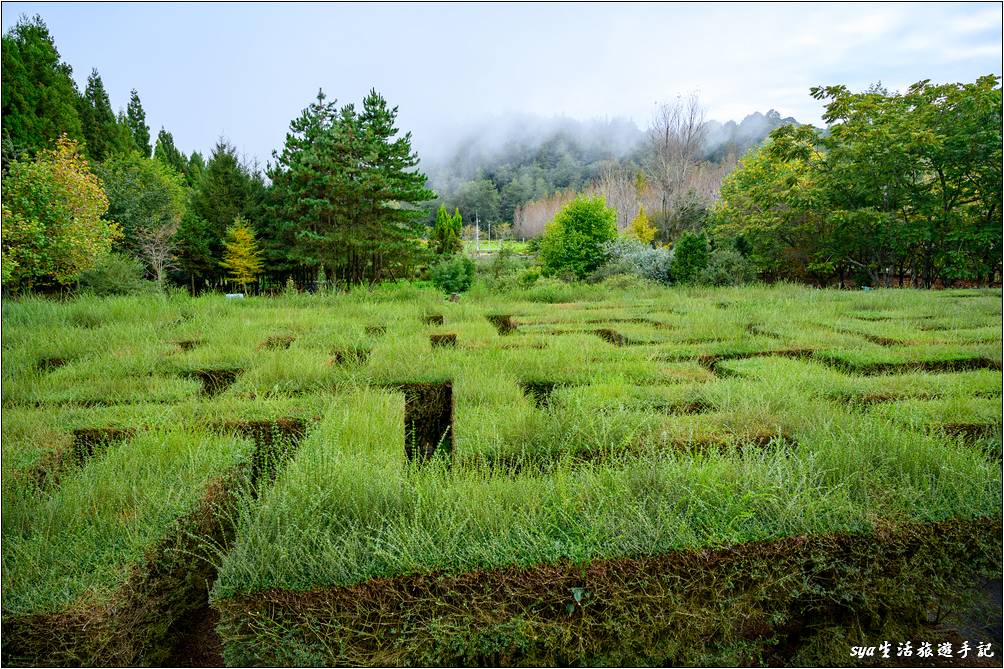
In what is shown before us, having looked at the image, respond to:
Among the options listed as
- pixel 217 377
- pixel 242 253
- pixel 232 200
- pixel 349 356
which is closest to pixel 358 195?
pixel 242 253

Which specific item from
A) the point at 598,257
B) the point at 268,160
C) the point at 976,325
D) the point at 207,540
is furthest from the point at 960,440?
the point at 268,160

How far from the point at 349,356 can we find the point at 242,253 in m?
15.1

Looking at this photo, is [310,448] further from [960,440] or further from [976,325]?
[976,325]

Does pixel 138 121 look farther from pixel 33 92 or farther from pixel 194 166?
pixel 33 92

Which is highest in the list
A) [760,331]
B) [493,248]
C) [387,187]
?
[493,248]

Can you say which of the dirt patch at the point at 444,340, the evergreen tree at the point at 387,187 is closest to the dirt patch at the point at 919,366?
the dirt patch at the point at 444,340

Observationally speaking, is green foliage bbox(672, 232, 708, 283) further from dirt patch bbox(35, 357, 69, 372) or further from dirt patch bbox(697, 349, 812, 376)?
dirt patch bbox(35, 357, 69, 372)

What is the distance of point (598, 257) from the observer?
13883 mm

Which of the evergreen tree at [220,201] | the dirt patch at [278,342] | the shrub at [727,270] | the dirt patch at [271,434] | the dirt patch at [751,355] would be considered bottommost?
the dirt patch at [271,434]

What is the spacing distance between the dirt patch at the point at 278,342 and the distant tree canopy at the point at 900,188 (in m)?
10.5

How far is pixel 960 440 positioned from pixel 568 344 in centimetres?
235

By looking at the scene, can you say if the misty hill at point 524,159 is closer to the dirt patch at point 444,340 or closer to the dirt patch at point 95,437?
the dirt patch at point 444,340

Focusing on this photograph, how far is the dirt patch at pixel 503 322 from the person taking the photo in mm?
5238

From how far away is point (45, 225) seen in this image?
8094mm
